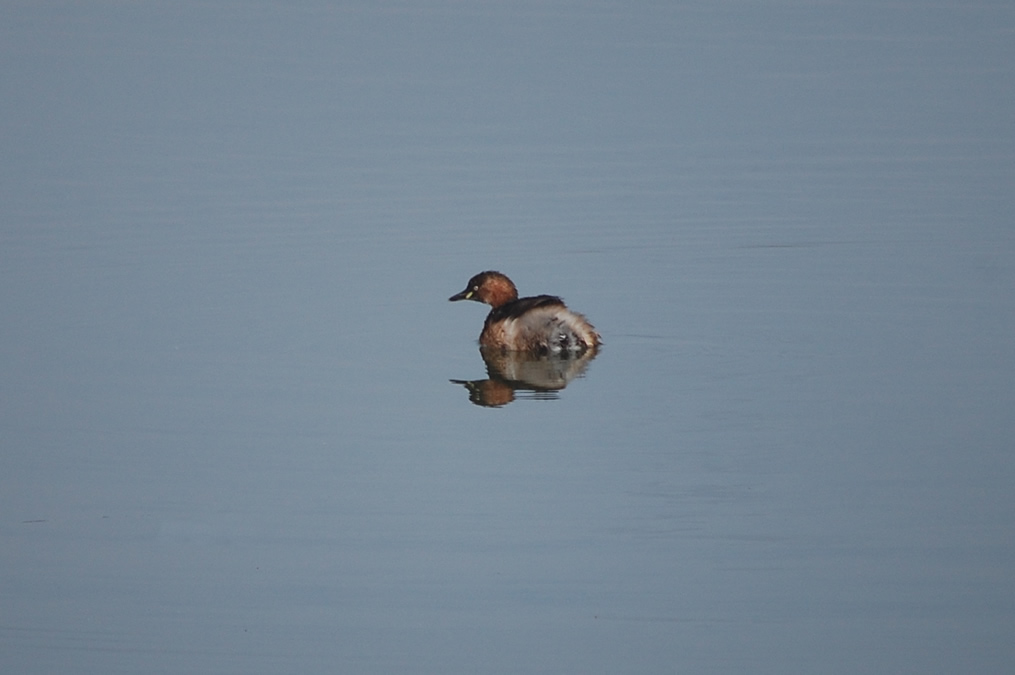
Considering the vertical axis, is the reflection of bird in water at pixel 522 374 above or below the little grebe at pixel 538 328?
below

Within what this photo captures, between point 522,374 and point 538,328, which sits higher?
point 538,328

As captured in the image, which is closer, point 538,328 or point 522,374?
point 522,374

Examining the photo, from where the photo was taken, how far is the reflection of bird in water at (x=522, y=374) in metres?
10.2

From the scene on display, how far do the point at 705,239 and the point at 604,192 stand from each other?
4.83 feet

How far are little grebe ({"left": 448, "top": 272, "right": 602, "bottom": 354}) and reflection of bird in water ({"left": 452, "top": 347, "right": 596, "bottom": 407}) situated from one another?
0.15ft

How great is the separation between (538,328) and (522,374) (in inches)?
13.5

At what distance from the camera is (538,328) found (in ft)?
35.9

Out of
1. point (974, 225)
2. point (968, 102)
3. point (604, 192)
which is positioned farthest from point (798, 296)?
point (968, 102)

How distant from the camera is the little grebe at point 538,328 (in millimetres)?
10836

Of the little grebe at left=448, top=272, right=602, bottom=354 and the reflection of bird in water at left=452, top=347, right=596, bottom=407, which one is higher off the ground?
the little grebe at left=448, top=272, right=602, bottom=354

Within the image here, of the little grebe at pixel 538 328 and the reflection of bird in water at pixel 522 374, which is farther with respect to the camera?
the little grebe at pixel 538 328

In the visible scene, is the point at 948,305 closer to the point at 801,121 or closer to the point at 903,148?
the point at 903,148

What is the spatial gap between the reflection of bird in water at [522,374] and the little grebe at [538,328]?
1.7 inches

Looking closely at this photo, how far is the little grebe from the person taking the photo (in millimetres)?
10836
